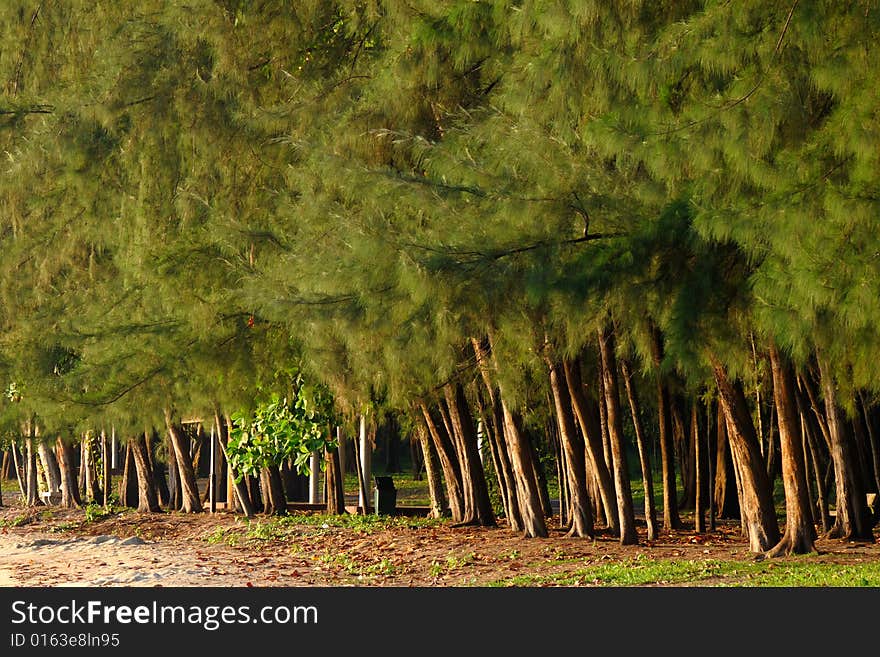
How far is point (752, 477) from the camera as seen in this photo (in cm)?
1252

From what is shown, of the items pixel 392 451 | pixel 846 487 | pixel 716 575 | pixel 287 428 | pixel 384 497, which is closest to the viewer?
pixel 716 575

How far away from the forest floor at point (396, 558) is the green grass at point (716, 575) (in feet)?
0.04

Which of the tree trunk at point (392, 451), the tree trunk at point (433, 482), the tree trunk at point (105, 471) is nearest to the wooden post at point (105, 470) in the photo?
the tree trunk at point (105, 471)

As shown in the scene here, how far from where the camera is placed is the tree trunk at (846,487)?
14.4 metres

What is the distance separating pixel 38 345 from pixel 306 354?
19.9 feet

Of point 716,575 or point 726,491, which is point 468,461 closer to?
point 726,491

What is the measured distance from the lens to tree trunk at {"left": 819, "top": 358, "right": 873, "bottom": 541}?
1445cm

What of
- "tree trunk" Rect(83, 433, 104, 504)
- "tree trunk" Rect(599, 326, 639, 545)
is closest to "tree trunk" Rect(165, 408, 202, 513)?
"tree trunk" Rect(83, 433, 104, 504)

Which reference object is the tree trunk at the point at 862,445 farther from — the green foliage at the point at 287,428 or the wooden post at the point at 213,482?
the wooden post at the point at 213,482

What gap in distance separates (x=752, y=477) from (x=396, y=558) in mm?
3758

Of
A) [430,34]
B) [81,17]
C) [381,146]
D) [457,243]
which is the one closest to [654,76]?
[457,243]

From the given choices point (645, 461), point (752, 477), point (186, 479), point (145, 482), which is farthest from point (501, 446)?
point (145, 482)

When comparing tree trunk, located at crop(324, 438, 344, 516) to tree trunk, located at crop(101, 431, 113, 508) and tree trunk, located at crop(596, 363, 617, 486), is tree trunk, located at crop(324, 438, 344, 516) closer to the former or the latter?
tree trunk, located at crop(596, 363, 617, 486)

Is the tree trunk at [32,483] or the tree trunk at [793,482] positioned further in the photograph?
the tree trunk at [32,483]
